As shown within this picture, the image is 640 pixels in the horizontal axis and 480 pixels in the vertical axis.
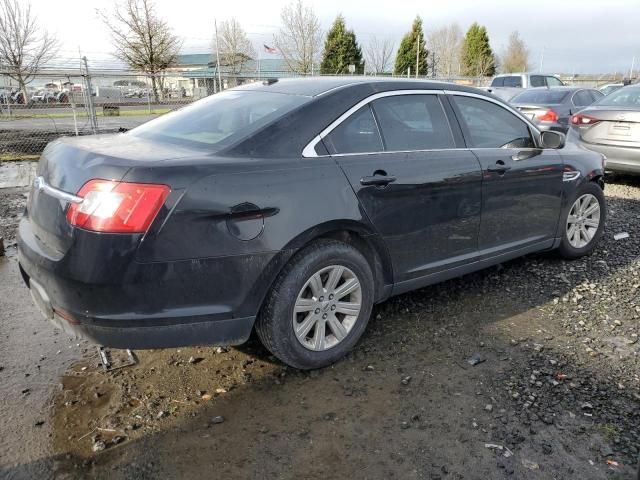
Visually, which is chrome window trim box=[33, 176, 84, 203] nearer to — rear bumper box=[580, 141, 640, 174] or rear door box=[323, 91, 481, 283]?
rear door box=[323, 91, 481, 283]

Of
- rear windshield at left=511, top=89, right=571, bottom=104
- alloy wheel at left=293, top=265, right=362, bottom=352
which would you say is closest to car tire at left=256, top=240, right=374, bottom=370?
alloy wheel at left=293, top=265, right=362, bottom=352

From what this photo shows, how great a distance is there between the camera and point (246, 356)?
3.20 m

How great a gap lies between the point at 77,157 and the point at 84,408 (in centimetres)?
128

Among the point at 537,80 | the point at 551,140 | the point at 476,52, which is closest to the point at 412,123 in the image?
the point at 551,140

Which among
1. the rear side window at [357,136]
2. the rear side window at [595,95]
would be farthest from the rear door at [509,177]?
the rear side window at [595,95]

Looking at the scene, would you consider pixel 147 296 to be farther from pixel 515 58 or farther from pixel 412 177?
pixel 515 58

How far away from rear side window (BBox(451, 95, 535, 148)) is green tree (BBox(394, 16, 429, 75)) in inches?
1687

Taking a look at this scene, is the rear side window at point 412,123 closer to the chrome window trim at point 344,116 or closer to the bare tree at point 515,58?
the chrome window trim at point 344,116

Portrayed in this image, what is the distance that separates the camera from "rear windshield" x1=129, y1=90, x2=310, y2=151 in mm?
2885

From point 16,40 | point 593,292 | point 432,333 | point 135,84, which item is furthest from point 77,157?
point 16,40

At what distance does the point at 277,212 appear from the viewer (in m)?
2.63

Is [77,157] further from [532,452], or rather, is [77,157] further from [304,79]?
[532,452]

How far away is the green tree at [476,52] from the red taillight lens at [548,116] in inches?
1463

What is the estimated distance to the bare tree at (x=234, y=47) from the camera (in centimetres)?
3806
